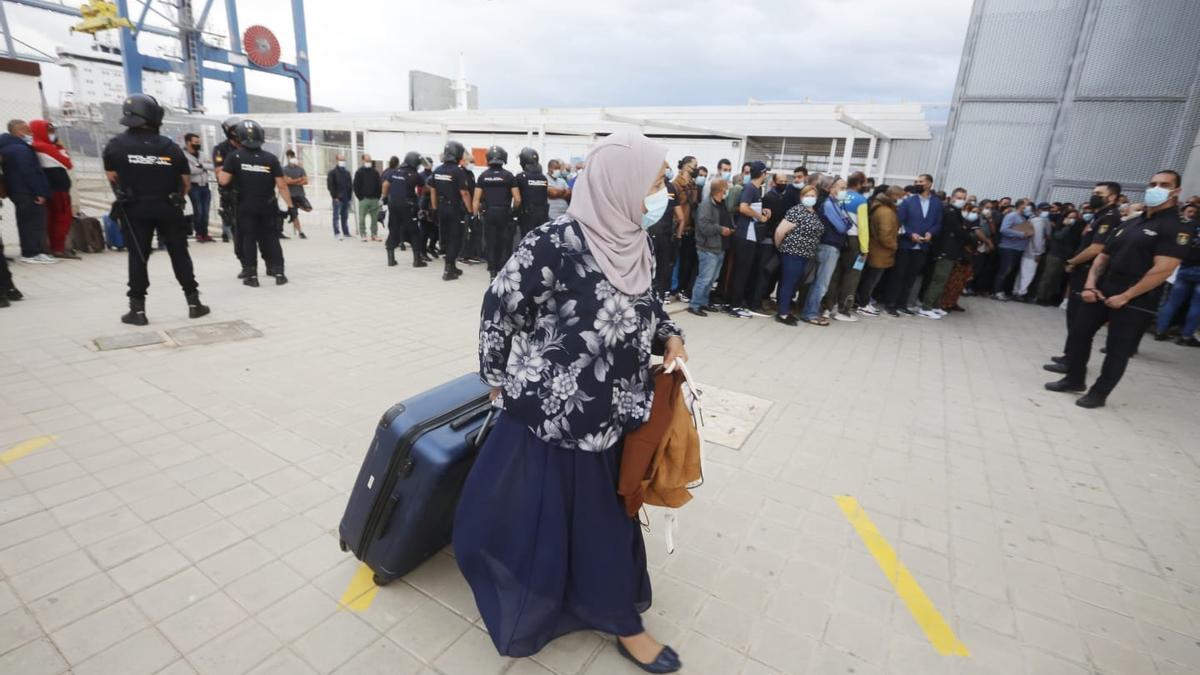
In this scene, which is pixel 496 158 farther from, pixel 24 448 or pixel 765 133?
pixel 765 133

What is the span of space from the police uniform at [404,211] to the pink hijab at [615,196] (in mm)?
8355

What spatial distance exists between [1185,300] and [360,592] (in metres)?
11.5

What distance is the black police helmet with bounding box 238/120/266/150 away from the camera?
6.71 meters

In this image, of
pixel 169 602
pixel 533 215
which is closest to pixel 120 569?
pixel 169 602

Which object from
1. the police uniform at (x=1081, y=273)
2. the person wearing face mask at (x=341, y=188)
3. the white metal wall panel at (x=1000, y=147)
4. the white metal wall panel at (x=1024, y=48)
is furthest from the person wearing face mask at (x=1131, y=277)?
the person wearing face mask at (x=341, y=188)

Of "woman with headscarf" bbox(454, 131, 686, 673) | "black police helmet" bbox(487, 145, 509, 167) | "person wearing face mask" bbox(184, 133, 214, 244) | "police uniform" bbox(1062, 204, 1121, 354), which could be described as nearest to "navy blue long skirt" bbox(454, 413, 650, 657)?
"woman with headscarf" bbox(454, 131, 686, 673)

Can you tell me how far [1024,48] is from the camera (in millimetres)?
11539

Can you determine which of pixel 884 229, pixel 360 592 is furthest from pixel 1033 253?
pixel 360 592

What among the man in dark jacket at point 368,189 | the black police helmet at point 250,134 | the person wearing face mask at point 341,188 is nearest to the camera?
the black police helmet at point 250,134

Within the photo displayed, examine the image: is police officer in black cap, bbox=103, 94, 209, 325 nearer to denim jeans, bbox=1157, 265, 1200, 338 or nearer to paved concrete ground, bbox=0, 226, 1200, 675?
paved concrete ground, bbox=0, 226, 1200, 675

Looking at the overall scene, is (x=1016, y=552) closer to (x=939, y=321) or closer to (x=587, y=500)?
(x=587, y=500)

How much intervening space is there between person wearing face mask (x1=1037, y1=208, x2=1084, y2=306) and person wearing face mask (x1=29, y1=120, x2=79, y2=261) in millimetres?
15985

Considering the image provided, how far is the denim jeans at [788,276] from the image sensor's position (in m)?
7.09

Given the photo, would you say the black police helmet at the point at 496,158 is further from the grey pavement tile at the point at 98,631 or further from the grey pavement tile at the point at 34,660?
the grey pavement tile at the point at 34,660
